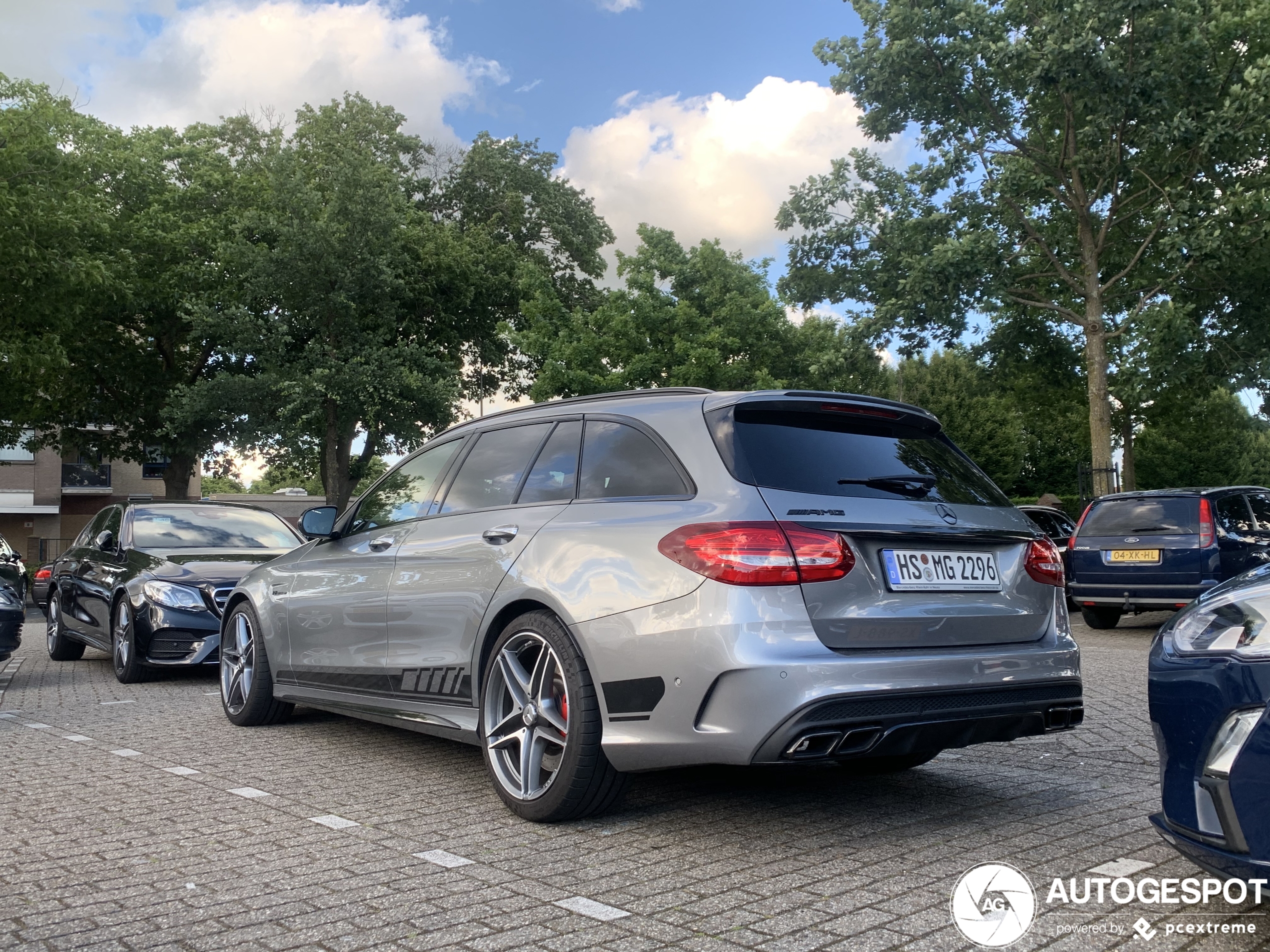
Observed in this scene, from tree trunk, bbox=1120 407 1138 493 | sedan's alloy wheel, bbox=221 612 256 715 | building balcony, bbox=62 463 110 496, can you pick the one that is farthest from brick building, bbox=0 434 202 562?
sedan's alloy wheel, bbox=221 612 256 715

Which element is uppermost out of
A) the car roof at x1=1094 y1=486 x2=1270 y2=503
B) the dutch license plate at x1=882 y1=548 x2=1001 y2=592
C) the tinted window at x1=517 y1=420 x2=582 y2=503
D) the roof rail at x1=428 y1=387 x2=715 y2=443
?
the car roof at x1=1094 y1=486 x2=1270 y2=503

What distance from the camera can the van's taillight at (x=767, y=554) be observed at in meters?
3.98

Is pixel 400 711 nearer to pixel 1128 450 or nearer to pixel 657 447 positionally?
pixel 657 447

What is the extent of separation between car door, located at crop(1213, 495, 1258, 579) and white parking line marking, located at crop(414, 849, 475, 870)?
11.9 metres

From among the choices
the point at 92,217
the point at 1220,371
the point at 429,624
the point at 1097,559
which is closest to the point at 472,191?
the point at 92,217

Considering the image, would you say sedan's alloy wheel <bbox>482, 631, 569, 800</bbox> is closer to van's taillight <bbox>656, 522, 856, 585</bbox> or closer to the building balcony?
van's taillight <bbox>656, 522, 856, 585</bbox>

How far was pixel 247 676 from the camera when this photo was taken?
7305mm

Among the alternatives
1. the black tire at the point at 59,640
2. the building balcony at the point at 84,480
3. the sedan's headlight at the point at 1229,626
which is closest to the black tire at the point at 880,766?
the sedan's headlight at the point at 1229,626

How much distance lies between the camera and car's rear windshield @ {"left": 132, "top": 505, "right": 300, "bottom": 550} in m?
10.8

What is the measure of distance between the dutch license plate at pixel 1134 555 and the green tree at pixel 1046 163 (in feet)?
29.5

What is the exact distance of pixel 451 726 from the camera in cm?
519

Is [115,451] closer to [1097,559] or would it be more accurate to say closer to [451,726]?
[1097,559]

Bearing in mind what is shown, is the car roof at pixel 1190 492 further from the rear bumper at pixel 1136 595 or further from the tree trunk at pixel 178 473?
the tree trunk at pixel 178 473

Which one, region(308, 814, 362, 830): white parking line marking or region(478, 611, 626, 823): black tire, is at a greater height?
region(478, 611, 626, 823): black tire
